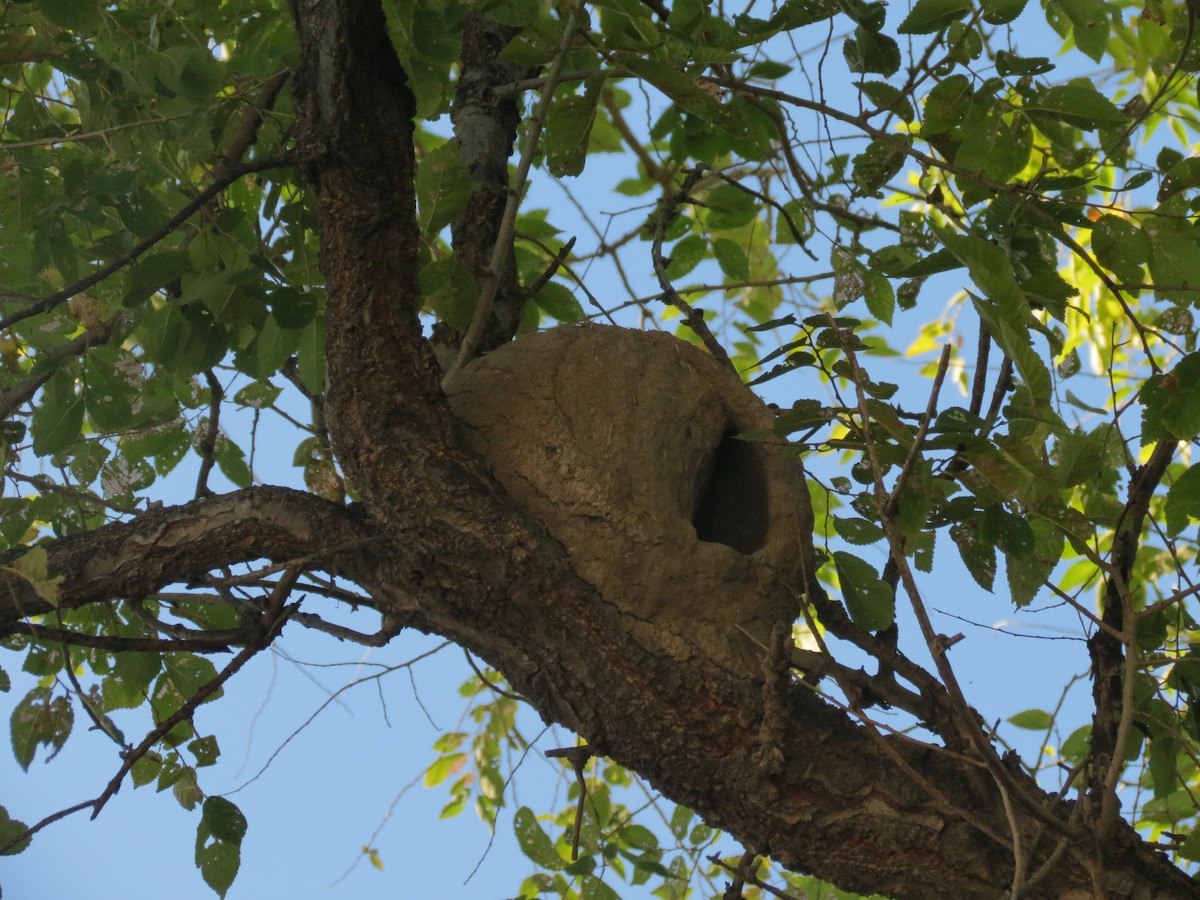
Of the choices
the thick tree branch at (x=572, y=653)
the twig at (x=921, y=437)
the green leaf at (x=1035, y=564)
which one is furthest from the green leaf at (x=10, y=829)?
the green leaf at (x=1035, y=564)

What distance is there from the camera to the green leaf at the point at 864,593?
1832 millimetres

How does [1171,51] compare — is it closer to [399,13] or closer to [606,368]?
[606,368]

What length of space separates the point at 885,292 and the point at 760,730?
90cm

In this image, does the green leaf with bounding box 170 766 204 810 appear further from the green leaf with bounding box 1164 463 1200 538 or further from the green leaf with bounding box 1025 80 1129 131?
the green leaf with bounding box 1025 80 1129 131

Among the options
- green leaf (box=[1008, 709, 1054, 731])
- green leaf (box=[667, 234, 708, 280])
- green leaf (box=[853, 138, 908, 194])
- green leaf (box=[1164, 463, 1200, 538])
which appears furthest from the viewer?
green leaf (box=[667, 234, 708, 280])

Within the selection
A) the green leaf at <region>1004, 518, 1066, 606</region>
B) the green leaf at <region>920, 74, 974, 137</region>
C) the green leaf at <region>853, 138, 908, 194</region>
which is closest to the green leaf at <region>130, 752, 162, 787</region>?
the green leaf at <region>1004, 518, 1066, 606</region>

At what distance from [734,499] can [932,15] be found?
0.85m

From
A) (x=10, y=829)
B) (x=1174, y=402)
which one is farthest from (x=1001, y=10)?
(x=10, y=829)

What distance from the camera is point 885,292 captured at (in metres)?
2.14

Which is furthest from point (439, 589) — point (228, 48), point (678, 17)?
point (228, 48)

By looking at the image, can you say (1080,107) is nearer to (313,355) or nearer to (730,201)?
(730,201)

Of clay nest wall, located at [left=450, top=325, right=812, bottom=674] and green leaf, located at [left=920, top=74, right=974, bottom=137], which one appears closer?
clay nest wall, located at [left=450, top=325, right=812, bottom=674]

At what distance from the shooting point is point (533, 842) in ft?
8.34

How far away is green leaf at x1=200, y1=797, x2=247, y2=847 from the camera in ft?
6.25
